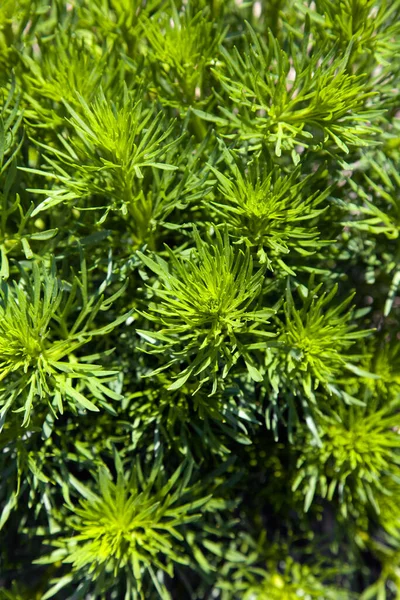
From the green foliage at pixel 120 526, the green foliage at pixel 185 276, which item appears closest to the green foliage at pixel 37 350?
the green foliage at pixel 185 276

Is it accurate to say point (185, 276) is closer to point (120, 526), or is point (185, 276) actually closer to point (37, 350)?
point (37, 350)

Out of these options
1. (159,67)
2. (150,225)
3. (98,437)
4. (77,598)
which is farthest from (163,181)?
(77,598)

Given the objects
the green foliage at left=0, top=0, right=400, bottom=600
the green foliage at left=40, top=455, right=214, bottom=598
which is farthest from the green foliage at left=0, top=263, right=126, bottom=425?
the green foliage at left=40, top=455, right=214, bottom=598

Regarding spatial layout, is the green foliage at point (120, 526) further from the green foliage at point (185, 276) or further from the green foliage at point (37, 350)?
the green foliage at point (37, 350)

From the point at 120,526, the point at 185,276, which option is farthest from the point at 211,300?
the point at 120,526

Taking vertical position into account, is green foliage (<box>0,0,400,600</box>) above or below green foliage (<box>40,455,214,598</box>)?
above

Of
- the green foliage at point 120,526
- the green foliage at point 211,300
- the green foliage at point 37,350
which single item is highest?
the green foliage at point 211,300

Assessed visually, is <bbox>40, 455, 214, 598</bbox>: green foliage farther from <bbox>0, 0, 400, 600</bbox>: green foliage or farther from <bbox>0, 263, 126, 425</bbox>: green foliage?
<bbox>0, 263, 126, 425</bbox>: green foliage

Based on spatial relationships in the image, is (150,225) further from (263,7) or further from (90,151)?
(263,7)
